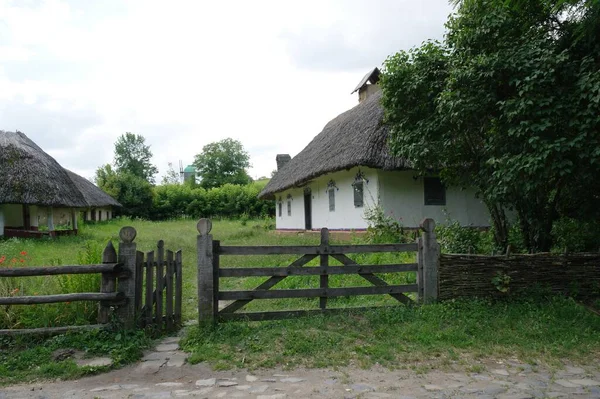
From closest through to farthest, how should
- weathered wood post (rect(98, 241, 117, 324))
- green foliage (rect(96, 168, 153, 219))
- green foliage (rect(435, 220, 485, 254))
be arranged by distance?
1. weathered wood post (rect(98, 241, 117, 324))
2. green foliage (rect(435, 220, 485, 254))
3. green foliage (rect(96, 168, 153, 219))

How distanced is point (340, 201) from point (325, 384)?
12.0 m

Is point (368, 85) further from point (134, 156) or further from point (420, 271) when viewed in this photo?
point (134, 156)

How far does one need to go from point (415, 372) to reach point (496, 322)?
1972 millimetres

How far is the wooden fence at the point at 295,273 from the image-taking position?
5605 mm

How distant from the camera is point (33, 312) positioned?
538cm

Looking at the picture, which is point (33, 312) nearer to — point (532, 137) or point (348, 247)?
point (348, 247)

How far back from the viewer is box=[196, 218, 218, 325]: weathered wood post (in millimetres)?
5543

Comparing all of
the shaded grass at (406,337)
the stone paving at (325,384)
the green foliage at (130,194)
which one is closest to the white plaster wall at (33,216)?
the green foliage at (130,194)

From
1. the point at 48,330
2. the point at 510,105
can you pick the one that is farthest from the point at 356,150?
the point at 48,330

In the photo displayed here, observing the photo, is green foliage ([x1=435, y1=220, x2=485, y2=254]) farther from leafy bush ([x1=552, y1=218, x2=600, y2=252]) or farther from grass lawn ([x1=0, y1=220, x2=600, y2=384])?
grass lawn ([x1=0, y1=220, x2=600, y2=384])

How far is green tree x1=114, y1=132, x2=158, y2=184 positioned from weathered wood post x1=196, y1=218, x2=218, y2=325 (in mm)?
66342

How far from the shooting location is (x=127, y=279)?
532cm

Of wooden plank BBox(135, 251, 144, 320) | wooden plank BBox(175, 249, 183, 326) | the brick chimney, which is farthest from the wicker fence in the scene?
the brick chimney

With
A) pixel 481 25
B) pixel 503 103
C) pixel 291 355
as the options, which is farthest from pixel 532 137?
pixel 291 355
